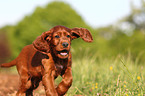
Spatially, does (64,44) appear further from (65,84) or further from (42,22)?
(42,22)

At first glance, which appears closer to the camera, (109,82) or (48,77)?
(48,77)

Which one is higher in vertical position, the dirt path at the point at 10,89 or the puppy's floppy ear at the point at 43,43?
the puppy's floppy ear at the point at 43,43

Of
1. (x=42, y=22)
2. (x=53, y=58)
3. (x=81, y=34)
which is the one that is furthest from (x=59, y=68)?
(x=42, y=22)

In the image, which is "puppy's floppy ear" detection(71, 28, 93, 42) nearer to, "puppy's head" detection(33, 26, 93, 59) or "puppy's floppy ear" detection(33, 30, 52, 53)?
"puppy's head" detection(33, 26, 93, 59)

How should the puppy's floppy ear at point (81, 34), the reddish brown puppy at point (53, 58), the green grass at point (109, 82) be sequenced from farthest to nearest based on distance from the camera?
the green grass at point (109, 82) < the puppy's floppy ear at point (81, 34) < the reddish brown puppy at point (53, 58)

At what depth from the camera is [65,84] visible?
3.36 m

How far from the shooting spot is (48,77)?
326cm

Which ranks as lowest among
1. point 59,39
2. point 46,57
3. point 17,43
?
point 17,43

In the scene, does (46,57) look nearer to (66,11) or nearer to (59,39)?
(59,39)

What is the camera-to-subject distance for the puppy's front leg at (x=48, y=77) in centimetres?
322

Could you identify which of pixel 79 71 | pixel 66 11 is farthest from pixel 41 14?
pixel 79 71

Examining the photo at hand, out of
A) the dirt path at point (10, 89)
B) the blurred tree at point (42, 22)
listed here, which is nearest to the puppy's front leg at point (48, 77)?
the dirt path at point (10, 89)

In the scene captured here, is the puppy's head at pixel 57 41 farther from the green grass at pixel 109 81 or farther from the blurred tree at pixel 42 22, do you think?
the blurred tree at pixel 42 22

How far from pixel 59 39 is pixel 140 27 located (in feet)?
107
